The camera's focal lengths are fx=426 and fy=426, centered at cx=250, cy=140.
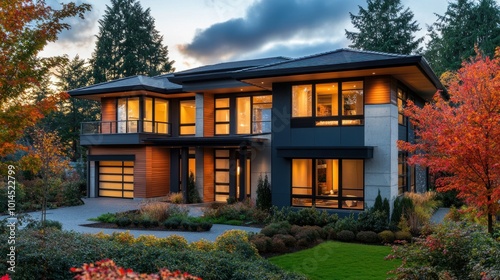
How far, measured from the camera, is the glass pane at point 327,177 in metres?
16.9

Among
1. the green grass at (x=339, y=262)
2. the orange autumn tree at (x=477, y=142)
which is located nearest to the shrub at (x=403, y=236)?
the green grass at (x=339, y=262)

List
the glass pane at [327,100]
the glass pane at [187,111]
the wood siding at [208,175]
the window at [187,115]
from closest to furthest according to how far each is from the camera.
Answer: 1. the glass pane at [327,100]
2. the wood siding at [208,175]
3. the window at [187,115]
4. the glass pane at [187,111]

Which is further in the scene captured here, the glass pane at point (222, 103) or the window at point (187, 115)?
the window at point (187, 115)

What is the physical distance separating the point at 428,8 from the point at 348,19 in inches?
368

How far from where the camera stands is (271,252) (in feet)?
37.6

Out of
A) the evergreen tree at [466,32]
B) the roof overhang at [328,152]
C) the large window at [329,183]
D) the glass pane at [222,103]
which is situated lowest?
the large window at [329,183]

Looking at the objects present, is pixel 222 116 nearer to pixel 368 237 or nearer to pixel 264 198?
pixel 264 198

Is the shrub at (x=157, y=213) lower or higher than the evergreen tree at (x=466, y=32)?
lower

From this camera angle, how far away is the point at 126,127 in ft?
82.5

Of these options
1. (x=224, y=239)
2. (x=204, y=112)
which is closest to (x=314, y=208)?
(x=224, y=239)

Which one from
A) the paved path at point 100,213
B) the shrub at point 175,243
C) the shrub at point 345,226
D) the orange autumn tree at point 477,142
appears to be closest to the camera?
the shrub at point 175,243

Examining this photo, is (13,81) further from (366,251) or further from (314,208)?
(314,208)

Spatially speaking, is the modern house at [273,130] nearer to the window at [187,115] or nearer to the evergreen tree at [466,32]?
the window at [187,115]

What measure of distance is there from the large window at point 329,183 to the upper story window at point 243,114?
15.8 feet
